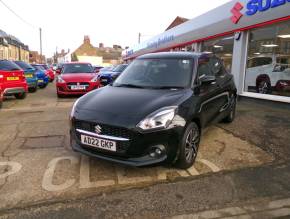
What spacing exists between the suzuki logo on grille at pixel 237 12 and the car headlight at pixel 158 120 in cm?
841

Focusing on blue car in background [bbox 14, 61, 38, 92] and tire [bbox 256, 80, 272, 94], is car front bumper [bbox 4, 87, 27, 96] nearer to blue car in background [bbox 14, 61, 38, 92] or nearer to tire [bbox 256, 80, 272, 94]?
blue car in background [bbox 14, 61, 38, 92]

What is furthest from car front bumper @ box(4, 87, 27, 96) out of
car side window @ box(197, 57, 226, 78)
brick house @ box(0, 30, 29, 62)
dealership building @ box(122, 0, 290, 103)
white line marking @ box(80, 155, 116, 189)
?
brick house @ box(0, 30, 29, 62)

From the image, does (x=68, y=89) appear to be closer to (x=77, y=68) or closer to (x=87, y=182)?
(x=77, y=68)

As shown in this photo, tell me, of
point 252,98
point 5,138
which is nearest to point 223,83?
point 5,138

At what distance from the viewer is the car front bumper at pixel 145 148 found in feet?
11.2

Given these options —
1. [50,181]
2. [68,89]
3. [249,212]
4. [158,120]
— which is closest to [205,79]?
[158,120]

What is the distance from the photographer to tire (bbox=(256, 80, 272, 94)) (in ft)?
32.8

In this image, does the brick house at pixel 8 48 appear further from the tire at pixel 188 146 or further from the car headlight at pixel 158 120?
the car headlight at pixel 158 120

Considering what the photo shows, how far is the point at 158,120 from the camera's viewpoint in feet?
11.5

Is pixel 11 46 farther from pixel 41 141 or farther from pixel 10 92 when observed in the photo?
pixel 41 141

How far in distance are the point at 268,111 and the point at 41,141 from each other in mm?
6852

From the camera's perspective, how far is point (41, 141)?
5336 mm

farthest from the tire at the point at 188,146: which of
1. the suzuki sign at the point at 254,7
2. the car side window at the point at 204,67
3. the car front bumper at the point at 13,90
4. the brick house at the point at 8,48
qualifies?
the brick house at the point at 8,48

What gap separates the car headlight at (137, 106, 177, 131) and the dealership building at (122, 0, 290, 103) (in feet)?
22.2
